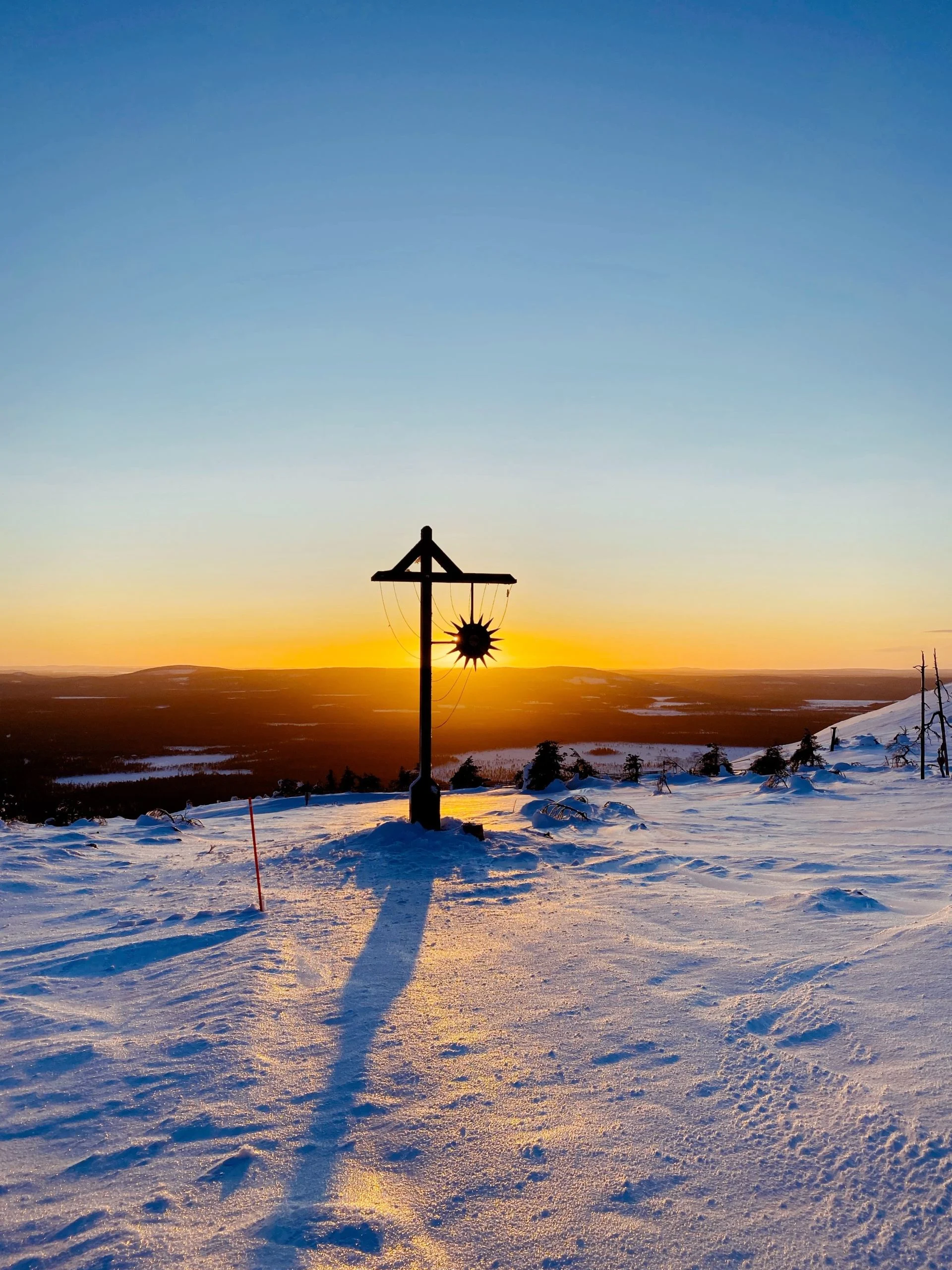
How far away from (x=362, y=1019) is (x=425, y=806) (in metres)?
5.81

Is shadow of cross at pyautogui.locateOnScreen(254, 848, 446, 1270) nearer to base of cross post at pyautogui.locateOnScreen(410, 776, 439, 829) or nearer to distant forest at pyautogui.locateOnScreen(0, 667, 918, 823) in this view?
base of cross post at pyautogui.locateOnScreen(410, 776, 439, 829)

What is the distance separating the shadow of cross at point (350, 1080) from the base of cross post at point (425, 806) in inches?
77.4

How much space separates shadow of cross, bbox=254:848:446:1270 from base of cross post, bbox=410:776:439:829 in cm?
197

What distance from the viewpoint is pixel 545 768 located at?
66.2 feet

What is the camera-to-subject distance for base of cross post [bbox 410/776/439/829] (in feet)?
35.0

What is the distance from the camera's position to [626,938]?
6.45m

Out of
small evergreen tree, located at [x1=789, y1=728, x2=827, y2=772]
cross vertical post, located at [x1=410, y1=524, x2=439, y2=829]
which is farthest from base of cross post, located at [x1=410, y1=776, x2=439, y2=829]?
small evergreen tree, located at [x1=789, y1=728, x2=827, y2=772]

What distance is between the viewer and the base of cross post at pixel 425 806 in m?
10.7

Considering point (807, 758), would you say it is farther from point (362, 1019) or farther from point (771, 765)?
point (362, 1019)

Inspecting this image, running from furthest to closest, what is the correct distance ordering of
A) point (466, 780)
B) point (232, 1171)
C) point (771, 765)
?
point (466, 780) → point (771, 765) → point (232, 1171)

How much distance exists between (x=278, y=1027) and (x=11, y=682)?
17949 centimetres

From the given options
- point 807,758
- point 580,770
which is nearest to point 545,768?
point 580,770

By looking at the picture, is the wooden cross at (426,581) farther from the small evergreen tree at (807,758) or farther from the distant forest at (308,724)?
the small evergreen tree at (807,758)

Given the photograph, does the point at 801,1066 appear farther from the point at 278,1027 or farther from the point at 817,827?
the point at 817,827
